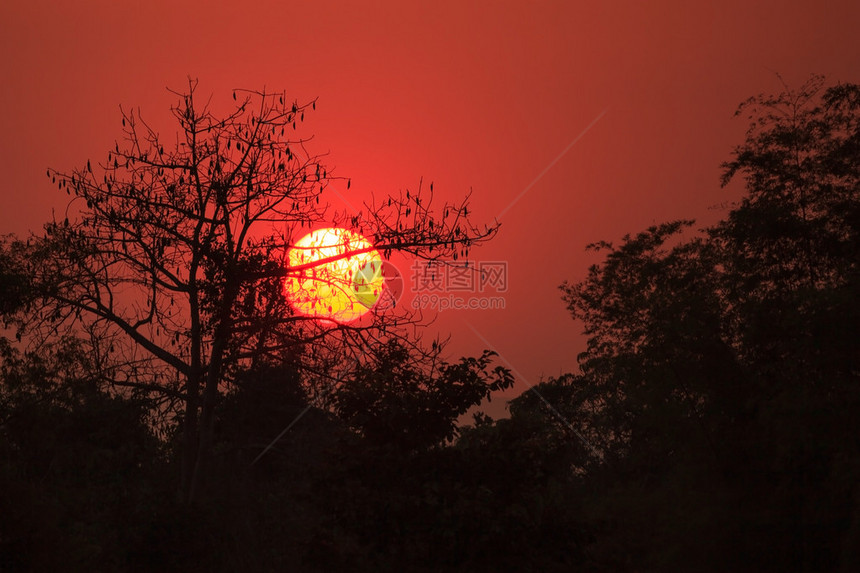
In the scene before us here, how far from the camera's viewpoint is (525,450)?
1277cm

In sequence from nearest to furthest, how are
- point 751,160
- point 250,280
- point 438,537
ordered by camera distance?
1. point 438,537
2. point 250,280
3. point 751,160

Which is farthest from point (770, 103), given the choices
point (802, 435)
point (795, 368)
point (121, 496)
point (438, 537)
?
point (121, 496)

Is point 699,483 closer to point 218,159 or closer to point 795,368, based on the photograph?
point 795,368

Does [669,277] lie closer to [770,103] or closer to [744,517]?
[770,103]

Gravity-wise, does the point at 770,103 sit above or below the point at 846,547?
above

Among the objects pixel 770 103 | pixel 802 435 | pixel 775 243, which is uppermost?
pixel 770 103

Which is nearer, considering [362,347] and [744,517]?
[362,347]

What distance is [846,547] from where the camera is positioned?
66.7 feet

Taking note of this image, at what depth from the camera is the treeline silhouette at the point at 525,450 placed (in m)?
12.7

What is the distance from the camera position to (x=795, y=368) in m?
21.9

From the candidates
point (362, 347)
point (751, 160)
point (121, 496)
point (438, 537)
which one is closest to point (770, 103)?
point (751, 160)

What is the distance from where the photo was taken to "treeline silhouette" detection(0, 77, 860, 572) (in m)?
12.7

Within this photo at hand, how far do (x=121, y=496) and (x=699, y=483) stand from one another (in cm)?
1733

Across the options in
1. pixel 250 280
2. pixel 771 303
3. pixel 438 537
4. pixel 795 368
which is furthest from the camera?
pixel 771 303
